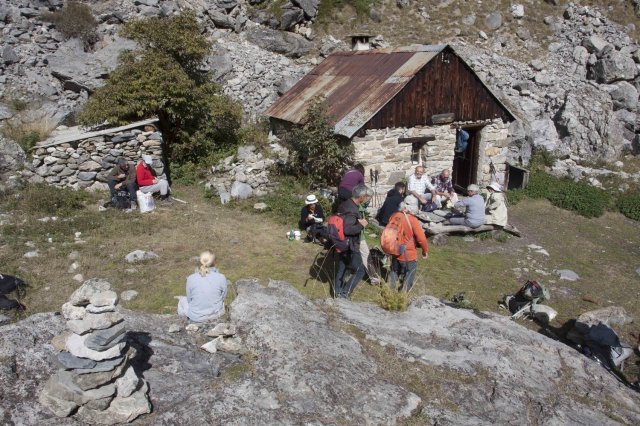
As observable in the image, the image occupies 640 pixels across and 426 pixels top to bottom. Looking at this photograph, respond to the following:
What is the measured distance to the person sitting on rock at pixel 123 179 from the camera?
12.5 m

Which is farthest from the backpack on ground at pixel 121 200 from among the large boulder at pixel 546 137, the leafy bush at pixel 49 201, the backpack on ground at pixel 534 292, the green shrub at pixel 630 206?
the green shrub at pixel 630 206

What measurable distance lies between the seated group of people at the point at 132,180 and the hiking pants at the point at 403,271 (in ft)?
23.6

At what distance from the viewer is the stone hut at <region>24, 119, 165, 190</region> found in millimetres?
13109

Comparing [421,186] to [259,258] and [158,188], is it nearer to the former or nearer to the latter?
[259,258]

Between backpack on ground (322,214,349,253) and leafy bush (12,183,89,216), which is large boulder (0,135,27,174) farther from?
backpack on ground (322,214,349,253)

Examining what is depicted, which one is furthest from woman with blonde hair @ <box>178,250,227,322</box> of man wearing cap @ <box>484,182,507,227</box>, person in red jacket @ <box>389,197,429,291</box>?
man wearing cap @ <box>484,182,507,227</box>

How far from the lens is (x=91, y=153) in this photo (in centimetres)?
1338

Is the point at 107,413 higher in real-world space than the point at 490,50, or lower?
lower

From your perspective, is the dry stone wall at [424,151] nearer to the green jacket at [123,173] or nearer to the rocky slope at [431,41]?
the rocky slope at [431,41]

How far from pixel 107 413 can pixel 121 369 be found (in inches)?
12.6

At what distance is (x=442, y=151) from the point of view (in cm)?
1434

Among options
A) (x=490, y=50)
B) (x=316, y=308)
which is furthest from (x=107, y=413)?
(x=490, y=50)

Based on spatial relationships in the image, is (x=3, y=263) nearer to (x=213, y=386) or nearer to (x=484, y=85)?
(x=213, y=386)

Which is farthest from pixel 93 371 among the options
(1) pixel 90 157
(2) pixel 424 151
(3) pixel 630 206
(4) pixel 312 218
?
(3) pixel 630 206
